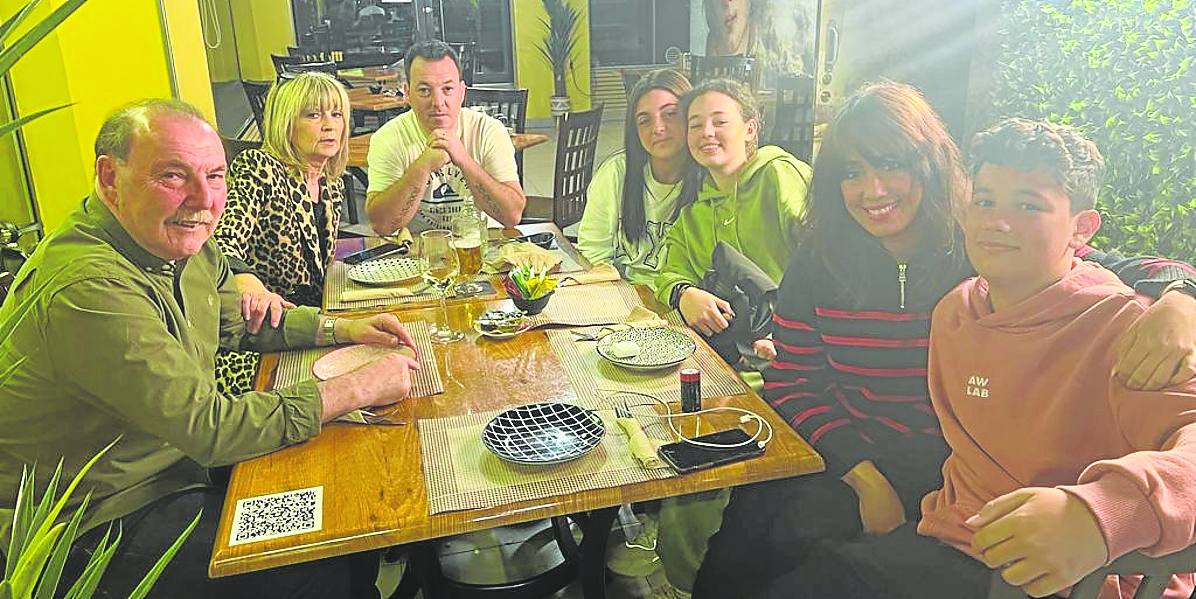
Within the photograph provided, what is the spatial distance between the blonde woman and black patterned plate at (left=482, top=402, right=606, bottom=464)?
1170 millimetres

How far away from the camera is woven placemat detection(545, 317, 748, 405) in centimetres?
168

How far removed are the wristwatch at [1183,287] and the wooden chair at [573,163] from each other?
184 cm

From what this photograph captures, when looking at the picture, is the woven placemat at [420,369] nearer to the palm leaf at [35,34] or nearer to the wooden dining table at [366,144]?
the palm leaf at [35,34]

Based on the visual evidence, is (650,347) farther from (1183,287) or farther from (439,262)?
(1183,287)


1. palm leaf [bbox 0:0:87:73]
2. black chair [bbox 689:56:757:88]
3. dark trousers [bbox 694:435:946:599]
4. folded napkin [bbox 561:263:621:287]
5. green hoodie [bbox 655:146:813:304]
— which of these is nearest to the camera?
palm leaf [bbox 0:0:87:73]

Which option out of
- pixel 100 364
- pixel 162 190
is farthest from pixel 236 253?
pixel 100 364

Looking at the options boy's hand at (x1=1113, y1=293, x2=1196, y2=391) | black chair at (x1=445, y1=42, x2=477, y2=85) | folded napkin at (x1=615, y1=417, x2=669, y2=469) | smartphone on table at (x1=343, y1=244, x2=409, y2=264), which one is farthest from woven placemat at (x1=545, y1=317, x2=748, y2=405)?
black chair at (x1=445, y1=42, x2=477, y2=85)

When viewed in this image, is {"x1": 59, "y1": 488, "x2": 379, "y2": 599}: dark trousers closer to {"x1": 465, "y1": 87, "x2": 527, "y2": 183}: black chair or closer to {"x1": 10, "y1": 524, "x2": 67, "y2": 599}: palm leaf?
{"x1": 10, "y1": 524, "x2": 67, "y2": 599}: palm leaf

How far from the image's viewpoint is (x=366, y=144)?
3.95 metres

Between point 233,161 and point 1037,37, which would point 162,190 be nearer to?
point 233,161

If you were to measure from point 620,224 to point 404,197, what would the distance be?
1.07m

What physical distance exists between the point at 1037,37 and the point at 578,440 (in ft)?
3.01

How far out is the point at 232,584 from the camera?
1.69 meters

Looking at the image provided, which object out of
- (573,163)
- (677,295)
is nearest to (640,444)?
(677,295)
